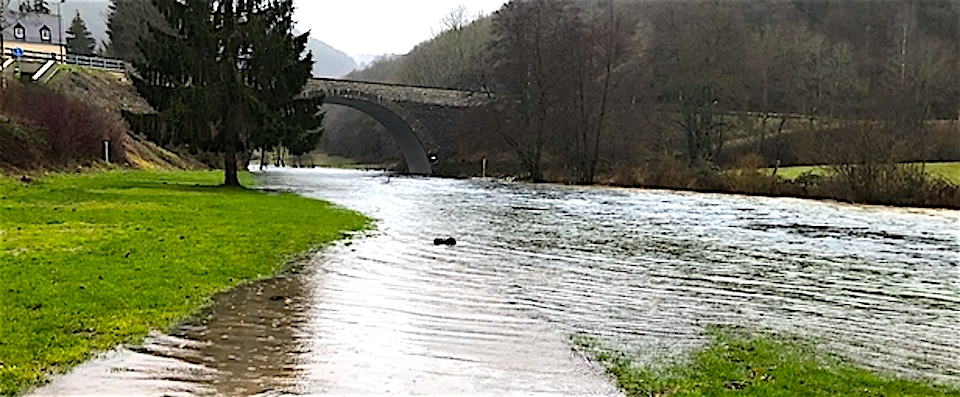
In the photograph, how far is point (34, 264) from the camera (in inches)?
376

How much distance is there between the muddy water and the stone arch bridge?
44129 mm

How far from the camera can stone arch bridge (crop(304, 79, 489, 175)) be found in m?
61.8

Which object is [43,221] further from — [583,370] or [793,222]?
[793,222]

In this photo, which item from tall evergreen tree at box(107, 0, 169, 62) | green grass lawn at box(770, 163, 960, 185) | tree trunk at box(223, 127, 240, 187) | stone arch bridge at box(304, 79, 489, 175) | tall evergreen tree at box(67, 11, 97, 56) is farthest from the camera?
tall evergreen tree at box(67, 11, 97, 56)

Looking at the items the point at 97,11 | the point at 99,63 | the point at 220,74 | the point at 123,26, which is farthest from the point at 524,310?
the point at 97,11

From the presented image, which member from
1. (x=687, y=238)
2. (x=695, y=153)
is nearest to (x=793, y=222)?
(x=687, y=238)

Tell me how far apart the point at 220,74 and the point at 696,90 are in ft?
122

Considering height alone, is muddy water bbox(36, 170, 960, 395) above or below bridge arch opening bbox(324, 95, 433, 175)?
below

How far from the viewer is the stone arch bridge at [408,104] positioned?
61.8m

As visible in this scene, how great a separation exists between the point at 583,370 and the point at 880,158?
31.6 meters

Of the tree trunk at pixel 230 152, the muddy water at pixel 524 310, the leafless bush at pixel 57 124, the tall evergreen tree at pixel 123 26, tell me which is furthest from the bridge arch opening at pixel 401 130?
the muddy water at pixel 524 310

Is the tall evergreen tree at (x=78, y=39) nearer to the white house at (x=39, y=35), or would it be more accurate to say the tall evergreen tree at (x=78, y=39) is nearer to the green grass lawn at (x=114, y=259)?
the white house at (x=39, y=35)

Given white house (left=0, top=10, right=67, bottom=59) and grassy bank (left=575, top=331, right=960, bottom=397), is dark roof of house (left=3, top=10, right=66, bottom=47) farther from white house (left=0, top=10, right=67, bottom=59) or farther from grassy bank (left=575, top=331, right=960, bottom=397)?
grassy bank (left=575, top=331, right=960, bottom=397)

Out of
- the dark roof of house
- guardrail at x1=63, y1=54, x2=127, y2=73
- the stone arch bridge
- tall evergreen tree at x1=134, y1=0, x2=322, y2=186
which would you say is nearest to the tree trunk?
tall evergreen tree at x1=134, y1=0, x2=322, y2=186
